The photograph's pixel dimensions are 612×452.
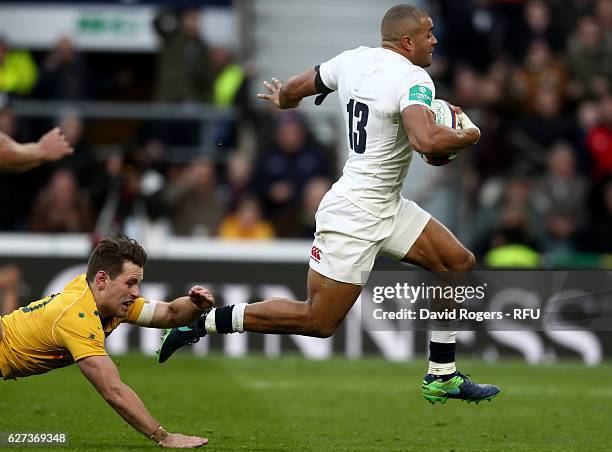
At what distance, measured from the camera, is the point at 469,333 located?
46.7 ft

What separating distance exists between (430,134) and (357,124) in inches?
30.0

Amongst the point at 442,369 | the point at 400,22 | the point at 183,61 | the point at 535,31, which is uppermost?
the point at 535,31

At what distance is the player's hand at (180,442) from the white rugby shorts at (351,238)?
1.39 metres

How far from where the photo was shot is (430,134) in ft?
25.1

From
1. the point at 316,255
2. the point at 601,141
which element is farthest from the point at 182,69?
the point at 316,255

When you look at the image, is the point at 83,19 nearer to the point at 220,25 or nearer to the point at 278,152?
the point at 220,25

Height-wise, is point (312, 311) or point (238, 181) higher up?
point (238, 181)

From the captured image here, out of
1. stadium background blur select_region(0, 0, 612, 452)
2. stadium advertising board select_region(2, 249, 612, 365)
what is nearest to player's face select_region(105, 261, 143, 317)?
stadium background blur select_region(0, 0, 612, 452)

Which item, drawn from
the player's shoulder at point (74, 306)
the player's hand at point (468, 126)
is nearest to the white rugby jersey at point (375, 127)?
the player's hand at point (468, 126)

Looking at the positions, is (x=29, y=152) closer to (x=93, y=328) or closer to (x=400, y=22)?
(x=93, y=328)

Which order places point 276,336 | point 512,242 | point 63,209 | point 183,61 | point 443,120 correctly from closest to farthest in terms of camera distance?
point 443,120
point 276,336
point 512,242
point 63,209
point 183,61

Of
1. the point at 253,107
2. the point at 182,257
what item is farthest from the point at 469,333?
the point at 253,107

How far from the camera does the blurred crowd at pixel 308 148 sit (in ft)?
50.9

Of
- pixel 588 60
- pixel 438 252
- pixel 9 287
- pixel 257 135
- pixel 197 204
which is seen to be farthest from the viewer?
pixel 588 60
